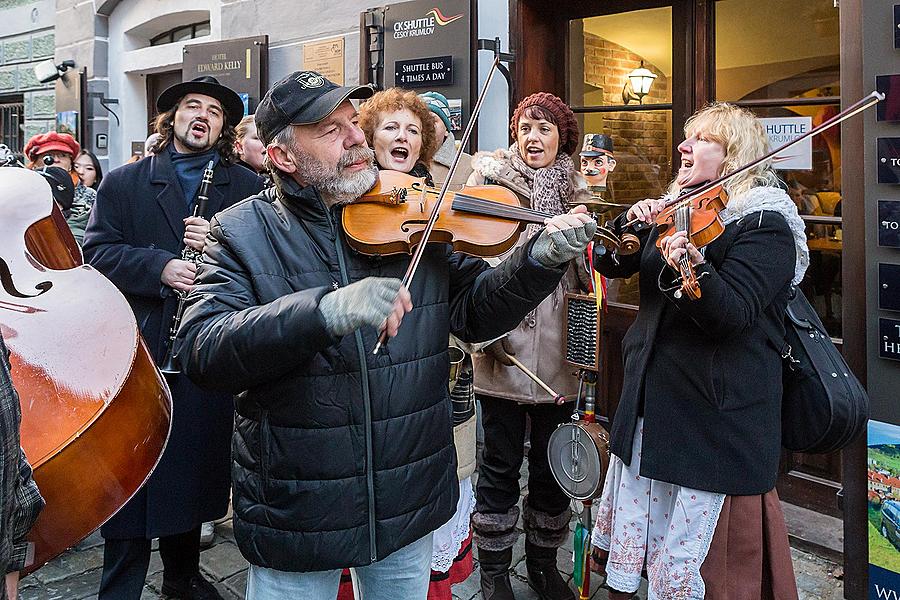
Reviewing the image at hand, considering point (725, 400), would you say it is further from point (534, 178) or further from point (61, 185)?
point (61, 185)

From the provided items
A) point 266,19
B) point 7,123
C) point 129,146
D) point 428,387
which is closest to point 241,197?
point 428,387

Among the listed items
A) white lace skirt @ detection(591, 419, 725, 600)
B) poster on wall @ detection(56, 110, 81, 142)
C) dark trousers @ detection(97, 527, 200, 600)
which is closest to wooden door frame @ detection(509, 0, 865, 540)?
white lace skirt @ detection(591, 419, 725, 600)

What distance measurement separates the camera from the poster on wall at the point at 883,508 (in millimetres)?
2770

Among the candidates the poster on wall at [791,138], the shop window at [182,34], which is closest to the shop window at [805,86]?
the poster on wall at [791,138]

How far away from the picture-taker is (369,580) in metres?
1.97

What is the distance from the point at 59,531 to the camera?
5.33 ft

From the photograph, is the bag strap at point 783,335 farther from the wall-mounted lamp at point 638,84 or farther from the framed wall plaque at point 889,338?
the wall-mounted lamp at point 638,84

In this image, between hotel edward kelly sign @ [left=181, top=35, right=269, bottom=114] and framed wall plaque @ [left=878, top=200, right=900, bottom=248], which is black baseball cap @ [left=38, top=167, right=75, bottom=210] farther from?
framed wall plaque @ [left=878, top=200, right=900, bottom=248]

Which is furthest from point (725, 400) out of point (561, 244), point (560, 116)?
point (560, 116)

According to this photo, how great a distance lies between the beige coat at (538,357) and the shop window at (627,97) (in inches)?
42.4

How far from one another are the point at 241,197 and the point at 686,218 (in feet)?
5.28

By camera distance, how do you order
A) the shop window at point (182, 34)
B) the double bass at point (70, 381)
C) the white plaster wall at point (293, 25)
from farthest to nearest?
the shop window at point (182, 34) → the white plaster wall at point (293, 25) → the double bass at point (70, 381)

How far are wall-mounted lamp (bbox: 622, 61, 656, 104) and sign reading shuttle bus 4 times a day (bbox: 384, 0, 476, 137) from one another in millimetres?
874

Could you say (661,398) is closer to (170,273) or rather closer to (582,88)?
(170,273)
